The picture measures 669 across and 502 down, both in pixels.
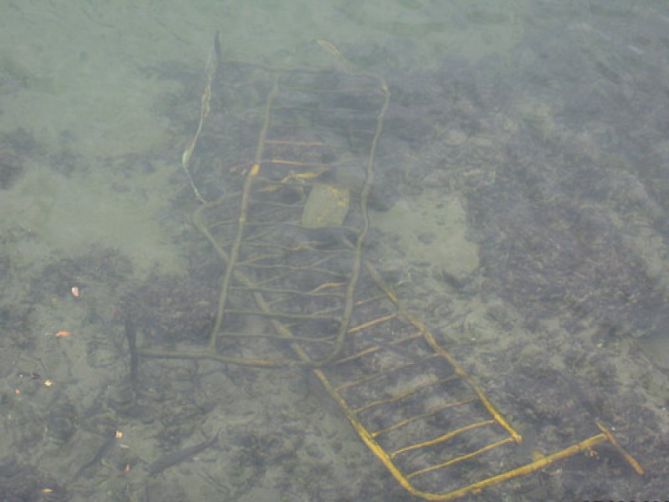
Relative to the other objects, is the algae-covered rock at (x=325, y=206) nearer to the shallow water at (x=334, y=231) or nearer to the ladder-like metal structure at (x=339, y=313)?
the ladder-like metal structure at (x=339, y=313)

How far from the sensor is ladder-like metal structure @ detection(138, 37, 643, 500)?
3498 millimetres

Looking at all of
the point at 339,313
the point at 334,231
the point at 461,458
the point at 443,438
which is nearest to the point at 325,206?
the point at 334,231

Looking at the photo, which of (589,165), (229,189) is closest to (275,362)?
(229,189)

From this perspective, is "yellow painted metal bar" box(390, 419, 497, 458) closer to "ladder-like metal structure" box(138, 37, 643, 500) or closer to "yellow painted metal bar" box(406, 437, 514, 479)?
"ladder-like metal structure" box(138, 37, 643, 500)

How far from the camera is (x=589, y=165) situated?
223 inches

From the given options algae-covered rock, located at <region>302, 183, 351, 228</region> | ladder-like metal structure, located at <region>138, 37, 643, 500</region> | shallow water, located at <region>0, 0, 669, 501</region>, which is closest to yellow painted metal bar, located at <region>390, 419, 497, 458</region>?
ladder-like metal structure, located at <region>138, 37, 643, 500</region>

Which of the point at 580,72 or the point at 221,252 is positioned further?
the point at 580,72

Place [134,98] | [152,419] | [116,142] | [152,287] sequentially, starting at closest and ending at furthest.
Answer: [152,419] → [152,287] → [116,142] → [134,98]

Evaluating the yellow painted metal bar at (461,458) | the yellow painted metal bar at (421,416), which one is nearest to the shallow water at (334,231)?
the yellow painted metal bar at (461,458)

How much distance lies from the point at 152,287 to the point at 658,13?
8202mm

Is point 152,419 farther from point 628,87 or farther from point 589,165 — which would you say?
point 628,87

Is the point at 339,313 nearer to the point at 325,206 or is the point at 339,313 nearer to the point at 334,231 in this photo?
the point at 334,231

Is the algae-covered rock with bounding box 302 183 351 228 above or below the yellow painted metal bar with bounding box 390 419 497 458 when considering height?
above

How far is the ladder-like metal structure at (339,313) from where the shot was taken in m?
3.50
